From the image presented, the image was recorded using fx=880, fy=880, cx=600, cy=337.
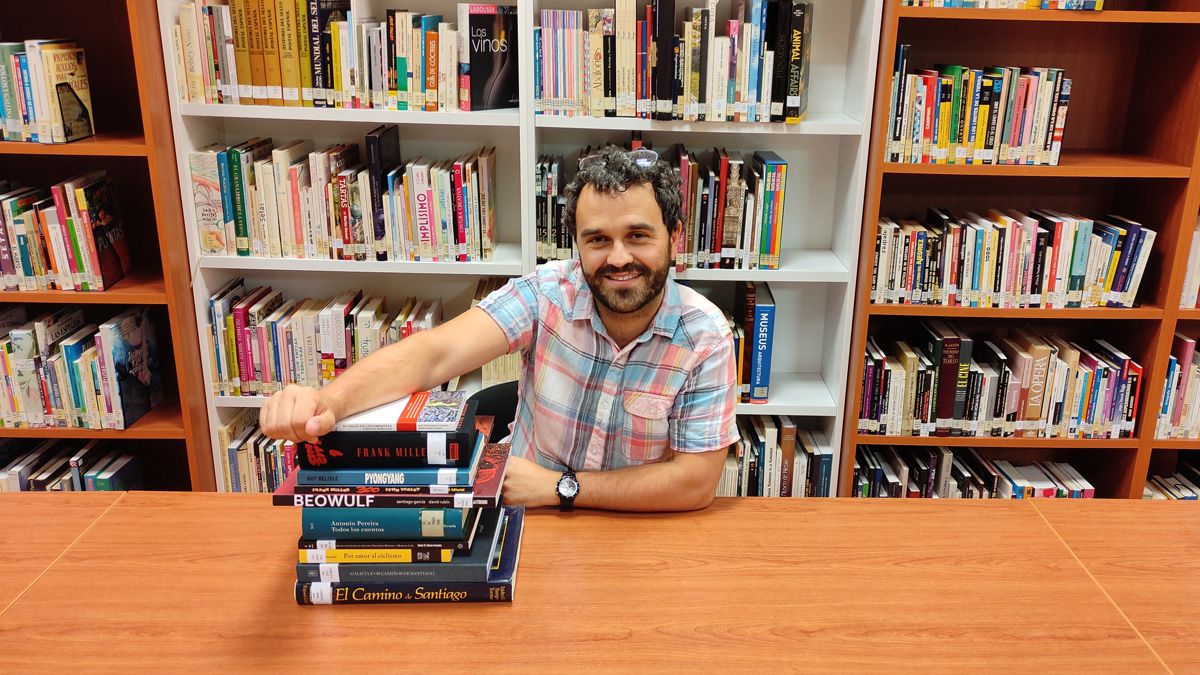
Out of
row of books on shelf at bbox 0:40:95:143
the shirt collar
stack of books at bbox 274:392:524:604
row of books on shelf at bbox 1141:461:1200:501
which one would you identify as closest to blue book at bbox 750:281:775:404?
the shirt collar

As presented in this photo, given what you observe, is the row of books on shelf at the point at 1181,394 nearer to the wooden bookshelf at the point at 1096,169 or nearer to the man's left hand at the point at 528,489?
the wooden bookshelf at the point at 1096,169

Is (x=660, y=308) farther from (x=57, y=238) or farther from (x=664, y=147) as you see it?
(x=57, y=238)

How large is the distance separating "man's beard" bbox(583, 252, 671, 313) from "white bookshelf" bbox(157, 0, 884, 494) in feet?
2.56

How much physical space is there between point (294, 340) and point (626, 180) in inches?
54.3

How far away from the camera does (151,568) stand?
1.38 metres

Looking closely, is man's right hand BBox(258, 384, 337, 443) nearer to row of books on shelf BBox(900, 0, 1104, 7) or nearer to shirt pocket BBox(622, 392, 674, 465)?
shirt pocket BBox(622, 392, 674, 465)

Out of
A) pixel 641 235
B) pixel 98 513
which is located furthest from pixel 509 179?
pixel 98 513

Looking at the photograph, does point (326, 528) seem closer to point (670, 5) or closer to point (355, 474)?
point (355, 474)

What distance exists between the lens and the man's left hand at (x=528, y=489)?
155cm

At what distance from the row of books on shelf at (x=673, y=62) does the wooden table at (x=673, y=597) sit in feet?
4.09

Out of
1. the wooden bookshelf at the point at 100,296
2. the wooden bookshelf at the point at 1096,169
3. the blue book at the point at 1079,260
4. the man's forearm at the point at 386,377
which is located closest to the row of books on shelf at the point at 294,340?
the wooden bookshelf at the point at 100,296

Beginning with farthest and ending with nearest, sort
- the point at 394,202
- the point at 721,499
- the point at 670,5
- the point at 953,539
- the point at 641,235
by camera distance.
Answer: the point at 394,202 < the point at 670,5 < the point at 641,235 < the point at 721,499 < the point at 953,539

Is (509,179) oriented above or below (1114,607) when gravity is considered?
above

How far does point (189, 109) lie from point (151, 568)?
1498 millimetres
